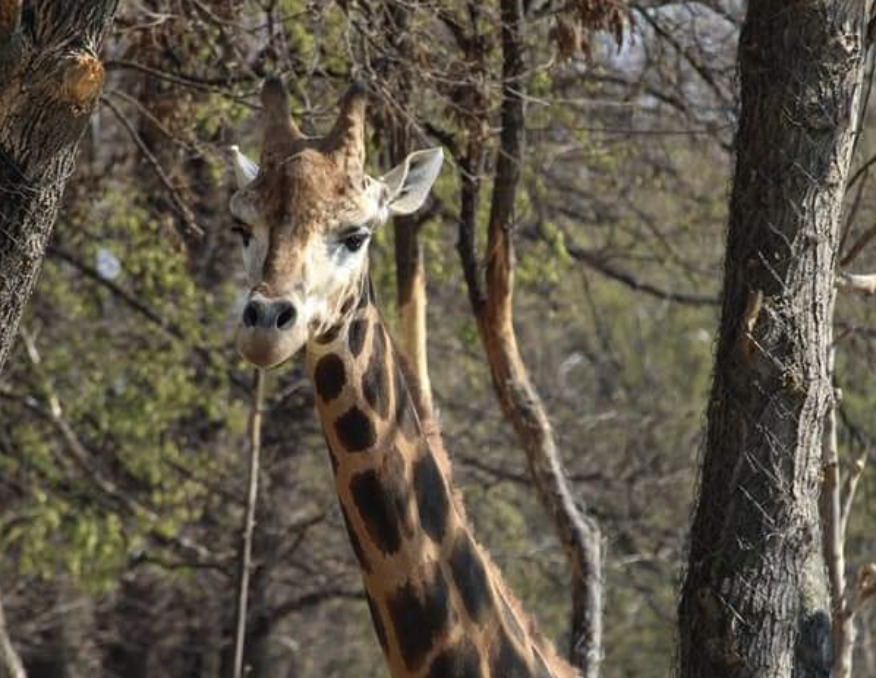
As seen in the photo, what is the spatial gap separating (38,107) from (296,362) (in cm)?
981

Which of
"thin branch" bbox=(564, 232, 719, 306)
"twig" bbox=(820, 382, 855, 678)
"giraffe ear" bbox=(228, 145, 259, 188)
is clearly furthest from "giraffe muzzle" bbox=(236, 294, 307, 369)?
"thin branch" bbox=(564, 232, 719, 306)

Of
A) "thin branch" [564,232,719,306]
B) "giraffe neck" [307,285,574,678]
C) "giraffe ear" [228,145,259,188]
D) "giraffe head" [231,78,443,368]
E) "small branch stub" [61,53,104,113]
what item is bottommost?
"giraffe neck" [307,285,574,678]

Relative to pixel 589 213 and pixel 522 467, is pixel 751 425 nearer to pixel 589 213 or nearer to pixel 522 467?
pixel 589 213

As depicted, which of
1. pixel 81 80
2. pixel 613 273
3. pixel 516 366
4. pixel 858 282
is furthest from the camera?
pixel 613 273

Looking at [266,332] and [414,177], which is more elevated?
[414,177]

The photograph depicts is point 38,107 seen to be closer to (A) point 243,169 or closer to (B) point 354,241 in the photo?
(A) point 243,169

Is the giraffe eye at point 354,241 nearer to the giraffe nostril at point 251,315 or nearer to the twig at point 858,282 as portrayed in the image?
the giraffe nostril at point 251,315

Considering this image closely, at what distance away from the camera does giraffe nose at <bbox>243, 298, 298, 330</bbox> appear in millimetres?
5645

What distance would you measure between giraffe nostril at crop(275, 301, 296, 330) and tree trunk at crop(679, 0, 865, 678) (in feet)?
5.83

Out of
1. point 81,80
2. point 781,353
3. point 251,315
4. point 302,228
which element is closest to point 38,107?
point 81,80

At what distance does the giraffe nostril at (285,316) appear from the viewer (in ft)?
18.7

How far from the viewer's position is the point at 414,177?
6.81 meters

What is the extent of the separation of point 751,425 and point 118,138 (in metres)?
9.71

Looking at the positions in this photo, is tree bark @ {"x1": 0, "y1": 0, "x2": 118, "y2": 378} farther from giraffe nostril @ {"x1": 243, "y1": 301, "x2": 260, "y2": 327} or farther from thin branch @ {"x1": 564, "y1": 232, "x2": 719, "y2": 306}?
thin branch @ {"x1": 564, "y1": 232, "x2": 719, "y2": 306}
